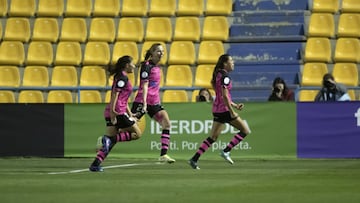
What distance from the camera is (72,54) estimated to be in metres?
24.0

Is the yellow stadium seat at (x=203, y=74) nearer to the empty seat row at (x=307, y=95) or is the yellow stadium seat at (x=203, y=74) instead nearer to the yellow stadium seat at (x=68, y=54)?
the empty seat row at (x=307, y=95)

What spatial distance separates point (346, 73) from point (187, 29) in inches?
179

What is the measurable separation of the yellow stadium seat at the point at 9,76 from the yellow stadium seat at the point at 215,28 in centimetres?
505

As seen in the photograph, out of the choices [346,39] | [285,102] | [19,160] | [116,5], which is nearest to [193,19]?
[116,5]

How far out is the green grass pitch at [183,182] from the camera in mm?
10164

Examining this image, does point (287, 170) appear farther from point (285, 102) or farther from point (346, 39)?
point (346, 39)

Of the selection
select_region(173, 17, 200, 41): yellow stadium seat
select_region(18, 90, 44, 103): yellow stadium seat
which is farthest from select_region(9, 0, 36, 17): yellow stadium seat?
select_region(173, 17, 200, 41): yellow stadium seat

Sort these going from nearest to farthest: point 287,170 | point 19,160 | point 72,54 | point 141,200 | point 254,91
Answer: point 141,200 → point 287,170 → point 19,160 → point 254,91 → point 72,54

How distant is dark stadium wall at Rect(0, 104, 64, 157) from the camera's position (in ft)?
63.8

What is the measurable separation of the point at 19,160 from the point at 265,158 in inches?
203

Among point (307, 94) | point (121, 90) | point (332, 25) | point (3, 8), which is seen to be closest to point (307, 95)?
point (307, 94)

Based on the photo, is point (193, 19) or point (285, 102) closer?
point (285, 102)

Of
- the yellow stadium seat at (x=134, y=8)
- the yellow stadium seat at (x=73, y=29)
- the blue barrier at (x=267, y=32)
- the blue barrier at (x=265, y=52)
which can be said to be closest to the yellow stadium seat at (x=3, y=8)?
the yellow stadium seat at (x=73, y=29)

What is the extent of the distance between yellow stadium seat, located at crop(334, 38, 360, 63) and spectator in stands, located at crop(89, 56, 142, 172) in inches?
353
